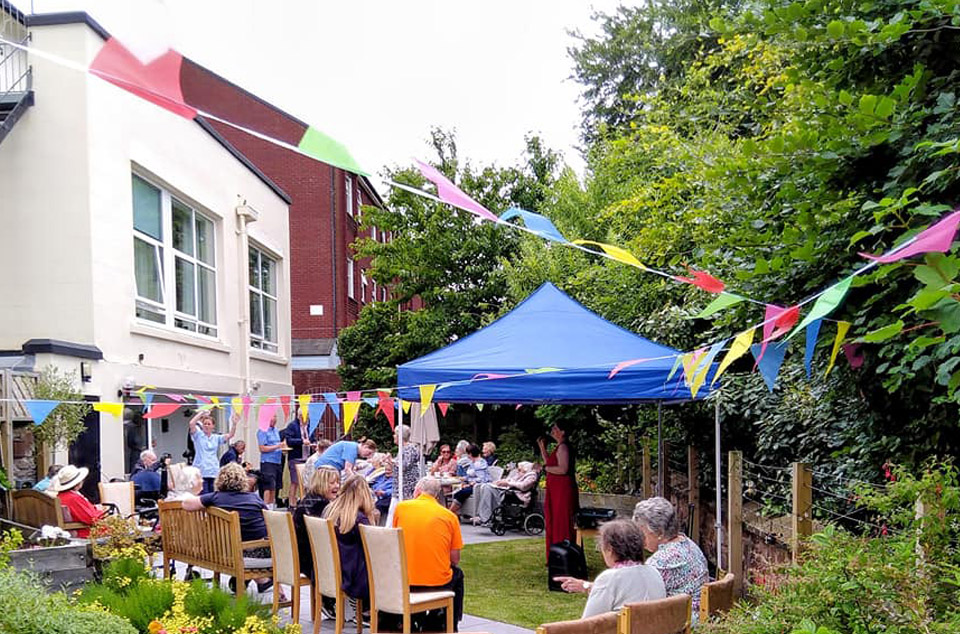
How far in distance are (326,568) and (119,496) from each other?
14.9 feet

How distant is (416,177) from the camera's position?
2598 centimetres

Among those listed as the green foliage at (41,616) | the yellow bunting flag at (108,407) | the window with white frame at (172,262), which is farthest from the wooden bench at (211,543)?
the window with white frame at (172,262)

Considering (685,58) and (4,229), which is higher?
(685,58)

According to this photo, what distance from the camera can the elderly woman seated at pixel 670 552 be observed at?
15.9ft

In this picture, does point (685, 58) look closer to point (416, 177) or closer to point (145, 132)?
point (416, 177)

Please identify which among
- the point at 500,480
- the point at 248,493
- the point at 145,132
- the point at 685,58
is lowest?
the point at 500,480

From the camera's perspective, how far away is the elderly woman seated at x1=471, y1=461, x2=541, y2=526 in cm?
1329

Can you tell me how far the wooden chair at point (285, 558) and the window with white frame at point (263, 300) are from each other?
1200 centimetres

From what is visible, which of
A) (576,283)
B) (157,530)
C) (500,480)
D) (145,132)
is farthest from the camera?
(576,283)

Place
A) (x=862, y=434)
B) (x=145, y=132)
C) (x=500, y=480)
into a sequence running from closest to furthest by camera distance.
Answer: (x=862, y=434)
(x=145, y=132)
(x=500, y=480)

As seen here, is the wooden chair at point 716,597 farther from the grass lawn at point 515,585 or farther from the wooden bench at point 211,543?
the wooden bench at point 211,543

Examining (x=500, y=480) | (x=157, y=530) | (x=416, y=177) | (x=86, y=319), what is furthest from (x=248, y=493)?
(x=416, y=177)

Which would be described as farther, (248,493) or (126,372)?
(126,372)

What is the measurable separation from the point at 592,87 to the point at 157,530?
19.9m
